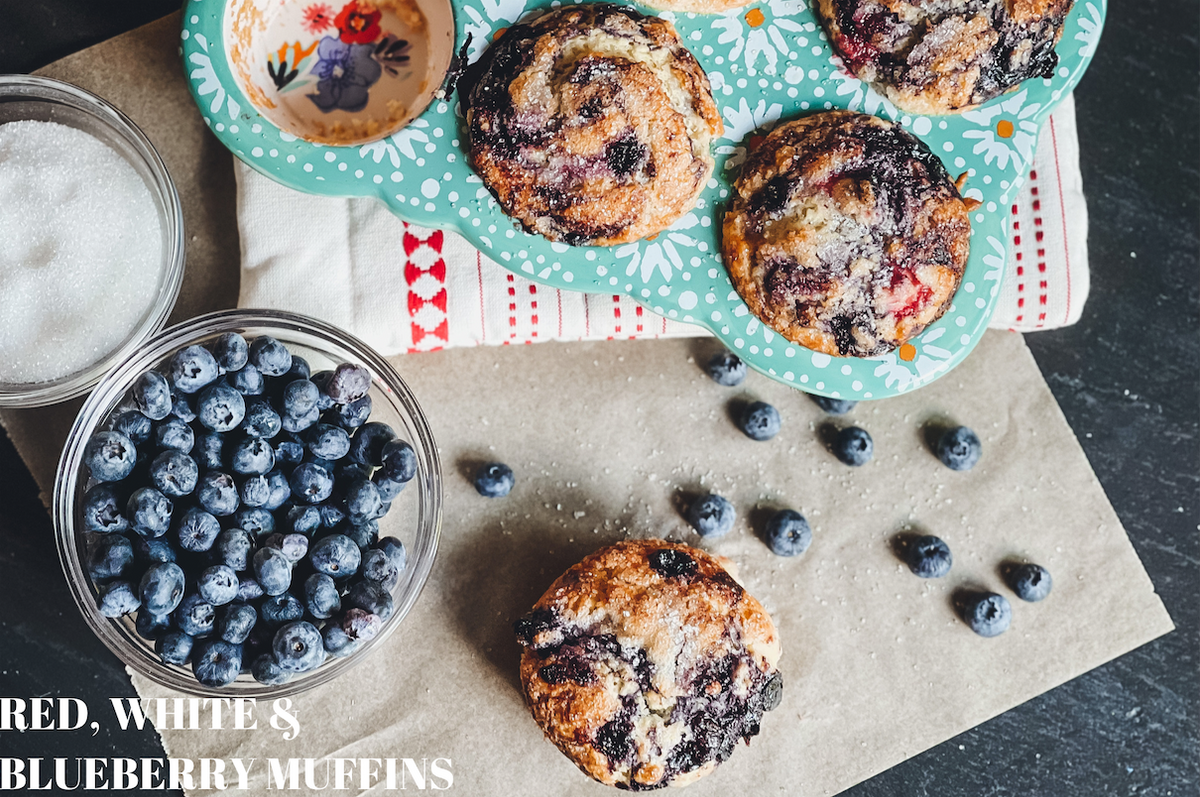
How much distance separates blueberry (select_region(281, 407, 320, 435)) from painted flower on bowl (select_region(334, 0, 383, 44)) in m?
0.96

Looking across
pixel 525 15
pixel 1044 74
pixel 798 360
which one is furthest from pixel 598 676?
pixel 1044 74

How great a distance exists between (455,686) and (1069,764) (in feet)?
5.35

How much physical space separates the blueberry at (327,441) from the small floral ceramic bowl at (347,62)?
0.71m

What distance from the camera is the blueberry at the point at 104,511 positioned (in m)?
1.81

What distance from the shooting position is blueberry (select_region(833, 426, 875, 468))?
2.34m

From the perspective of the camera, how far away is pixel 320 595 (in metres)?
1.82

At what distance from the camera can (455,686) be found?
2291 millimetres

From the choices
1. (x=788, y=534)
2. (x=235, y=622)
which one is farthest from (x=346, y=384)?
(x=788, y=534)

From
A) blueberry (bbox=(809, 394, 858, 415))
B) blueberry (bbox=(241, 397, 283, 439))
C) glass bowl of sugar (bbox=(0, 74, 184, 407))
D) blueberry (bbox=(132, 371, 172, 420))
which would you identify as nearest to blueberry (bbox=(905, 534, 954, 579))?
blueberry (bbox=(809, 394, 858, 415))

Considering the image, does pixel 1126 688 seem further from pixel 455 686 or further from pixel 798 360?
pixel 455 686

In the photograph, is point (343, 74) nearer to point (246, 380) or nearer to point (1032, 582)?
point (246, 380)

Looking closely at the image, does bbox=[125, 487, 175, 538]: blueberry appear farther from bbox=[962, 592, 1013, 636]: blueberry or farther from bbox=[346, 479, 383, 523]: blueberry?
bbox=[962, 592, 1013, 636]: blueberry

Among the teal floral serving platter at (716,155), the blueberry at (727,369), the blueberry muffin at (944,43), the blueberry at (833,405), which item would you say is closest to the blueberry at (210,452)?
the teal floral serving platter at (716,155)

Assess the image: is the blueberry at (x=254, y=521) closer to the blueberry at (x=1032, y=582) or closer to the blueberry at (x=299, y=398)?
the blueberry at (x=299, y=398)
